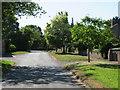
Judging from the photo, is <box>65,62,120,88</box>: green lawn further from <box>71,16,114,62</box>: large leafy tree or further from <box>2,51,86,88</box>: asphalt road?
<box>71,16,114,62</box>: large leafy tree

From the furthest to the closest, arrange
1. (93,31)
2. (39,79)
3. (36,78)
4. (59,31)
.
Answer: (59,31) < (93,31) < (36,78) < (39,79)

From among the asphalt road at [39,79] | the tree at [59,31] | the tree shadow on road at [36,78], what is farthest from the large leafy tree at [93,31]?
the tree at [59,31]

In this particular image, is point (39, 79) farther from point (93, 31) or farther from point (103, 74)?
point (93, 31)

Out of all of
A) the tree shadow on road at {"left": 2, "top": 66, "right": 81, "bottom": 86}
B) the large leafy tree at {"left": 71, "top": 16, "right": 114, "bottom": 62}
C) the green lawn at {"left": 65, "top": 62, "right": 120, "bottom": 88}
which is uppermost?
the large leafy tree at {"left": 71, "top": 16, "right": 114, "bottom": 62}

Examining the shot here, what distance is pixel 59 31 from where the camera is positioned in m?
54.6

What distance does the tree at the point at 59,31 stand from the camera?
54375 mm

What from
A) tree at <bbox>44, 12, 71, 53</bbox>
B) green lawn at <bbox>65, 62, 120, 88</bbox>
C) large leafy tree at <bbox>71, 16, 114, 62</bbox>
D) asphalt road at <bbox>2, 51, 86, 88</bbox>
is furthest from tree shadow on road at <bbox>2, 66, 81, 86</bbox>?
tree at <bbox>44, 12, 71, 53</bbox>

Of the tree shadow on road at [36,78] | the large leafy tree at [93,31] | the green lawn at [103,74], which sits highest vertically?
the large leafy tree at [93,31]

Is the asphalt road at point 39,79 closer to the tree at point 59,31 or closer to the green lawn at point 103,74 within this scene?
the green lawn at point 103,74

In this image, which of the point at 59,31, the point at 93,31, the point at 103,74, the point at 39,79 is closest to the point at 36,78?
the point at 39,79

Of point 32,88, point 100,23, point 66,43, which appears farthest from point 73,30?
point 66,43


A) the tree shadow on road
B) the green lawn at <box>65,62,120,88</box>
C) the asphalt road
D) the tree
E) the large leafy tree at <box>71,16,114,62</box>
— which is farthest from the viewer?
the tree

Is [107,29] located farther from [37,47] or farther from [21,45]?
[37,47]

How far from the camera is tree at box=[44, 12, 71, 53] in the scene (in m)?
54.4
